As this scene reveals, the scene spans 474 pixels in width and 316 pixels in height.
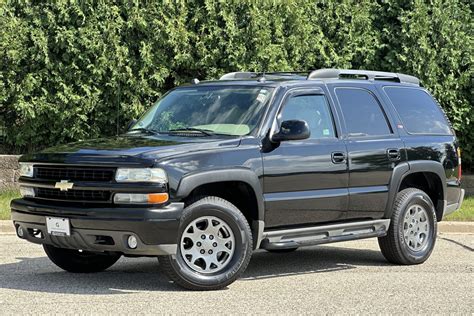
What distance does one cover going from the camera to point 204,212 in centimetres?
773

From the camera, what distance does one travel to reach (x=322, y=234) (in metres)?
8.67

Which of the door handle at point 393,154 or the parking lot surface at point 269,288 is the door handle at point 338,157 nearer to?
the door handle at point 393,154

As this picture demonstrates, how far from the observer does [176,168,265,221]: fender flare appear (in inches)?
299

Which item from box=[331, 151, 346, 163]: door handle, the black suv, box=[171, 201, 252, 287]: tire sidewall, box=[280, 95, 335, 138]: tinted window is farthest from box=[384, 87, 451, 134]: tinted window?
box=[171, 201, 252, 287]: tire sidewall

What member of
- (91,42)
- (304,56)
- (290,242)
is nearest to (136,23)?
(91,42)

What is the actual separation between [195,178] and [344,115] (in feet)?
6.98

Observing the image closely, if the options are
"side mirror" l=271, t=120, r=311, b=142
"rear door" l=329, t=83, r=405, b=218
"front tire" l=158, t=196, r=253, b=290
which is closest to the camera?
"front tire" l=158, t=196, r=253, b=290

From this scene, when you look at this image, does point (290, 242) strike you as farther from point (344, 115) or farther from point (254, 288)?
point (344, 115)

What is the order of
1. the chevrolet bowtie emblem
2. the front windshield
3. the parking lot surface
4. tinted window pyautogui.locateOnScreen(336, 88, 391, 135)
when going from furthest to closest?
tinted window pyautogui.locateOnScreen(336, 88, 391, 135) → the front windshield → the chevrolet bowtie emblem → the parking lot surface

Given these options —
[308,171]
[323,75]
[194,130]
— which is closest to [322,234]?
[308,171]

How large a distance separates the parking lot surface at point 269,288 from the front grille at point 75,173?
3.15ft

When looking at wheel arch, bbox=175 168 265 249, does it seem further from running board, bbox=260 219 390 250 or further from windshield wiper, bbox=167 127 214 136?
windshield wiper, bbox=167 127 214 136

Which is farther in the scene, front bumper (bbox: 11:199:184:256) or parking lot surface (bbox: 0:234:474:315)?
front bumper (bbox: 11:199:184:256)

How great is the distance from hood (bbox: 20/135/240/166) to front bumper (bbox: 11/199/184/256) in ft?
1.30
